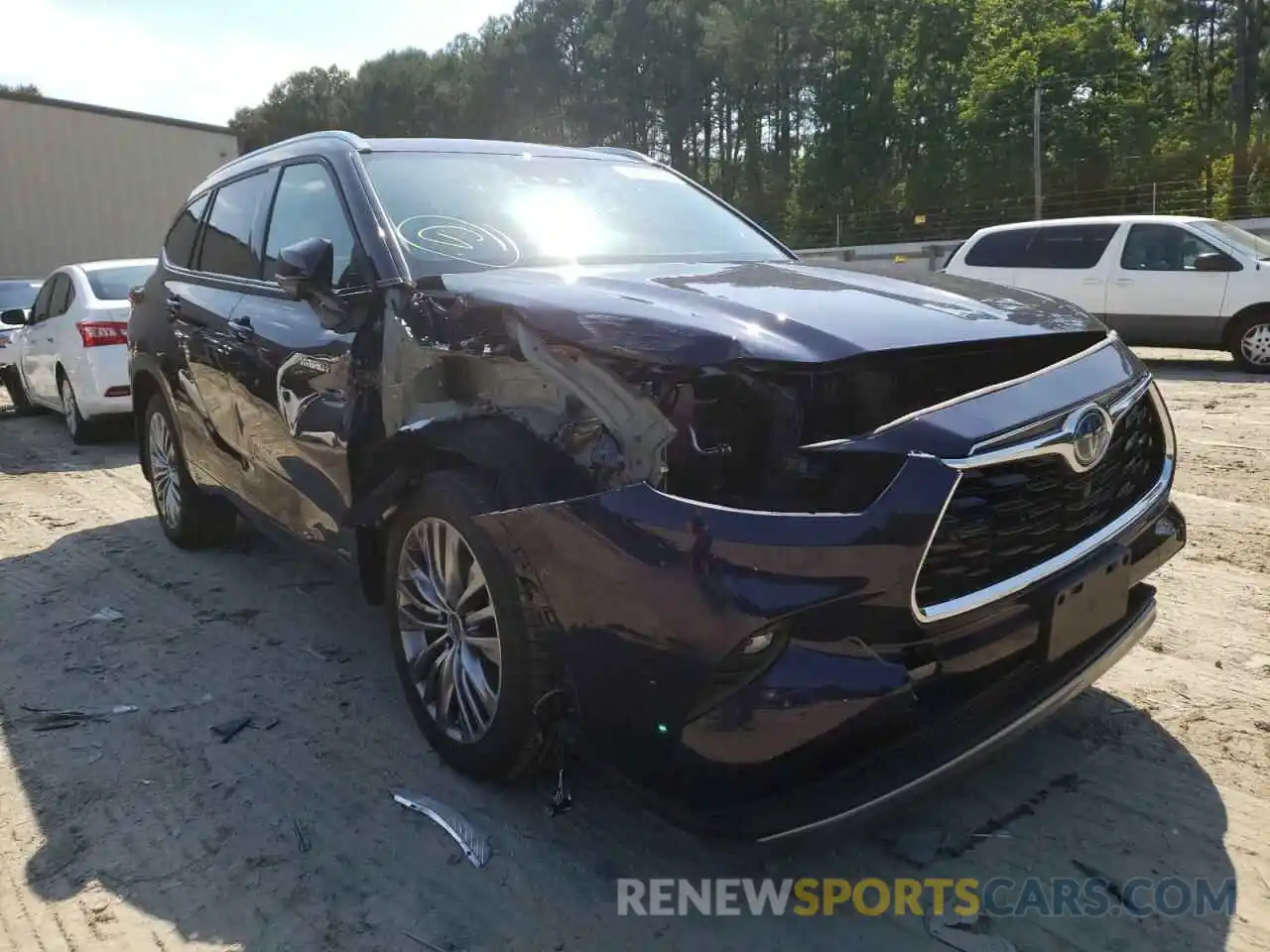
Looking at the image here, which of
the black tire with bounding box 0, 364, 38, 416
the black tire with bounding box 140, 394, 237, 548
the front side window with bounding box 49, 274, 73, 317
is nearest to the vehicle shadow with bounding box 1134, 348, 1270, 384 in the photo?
the black tire with bounding box 140, 394, 237, 548

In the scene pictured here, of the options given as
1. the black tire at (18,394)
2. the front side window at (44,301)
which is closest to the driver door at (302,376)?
the front side window at (44,301)

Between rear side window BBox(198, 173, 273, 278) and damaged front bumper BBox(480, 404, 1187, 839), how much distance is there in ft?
8.43

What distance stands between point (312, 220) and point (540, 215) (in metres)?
0.89

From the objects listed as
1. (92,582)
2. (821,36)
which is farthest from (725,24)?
(92,582)

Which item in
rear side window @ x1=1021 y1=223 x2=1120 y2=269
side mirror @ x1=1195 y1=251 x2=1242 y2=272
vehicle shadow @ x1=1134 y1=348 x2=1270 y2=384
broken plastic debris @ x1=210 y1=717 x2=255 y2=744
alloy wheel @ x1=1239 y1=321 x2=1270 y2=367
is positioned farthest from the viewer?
rear side window @ x1=1021 y1=223 x2=1120 y2=269

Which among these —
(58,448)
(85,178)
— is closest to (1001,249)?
(58,448)

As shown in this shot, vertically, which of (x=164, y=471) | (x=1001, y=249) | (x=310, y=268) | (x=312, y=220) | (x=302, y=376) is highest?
(x=1001, y=249)

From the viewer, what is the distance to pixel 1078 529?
2480 millimetres

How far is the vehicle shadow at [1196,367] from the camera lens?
1059 centimetres

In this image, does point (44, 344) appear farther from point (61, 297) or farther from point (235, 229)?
point (235, 229)

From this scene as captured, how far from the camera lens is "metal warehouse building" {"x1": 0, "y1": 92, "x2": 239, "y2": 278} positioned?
2256 cm

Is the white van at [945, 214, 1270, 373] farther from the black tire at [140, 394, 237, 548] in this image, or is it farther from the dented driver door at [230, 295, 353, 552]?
the dented driver door at [230, 295, 353, 552]

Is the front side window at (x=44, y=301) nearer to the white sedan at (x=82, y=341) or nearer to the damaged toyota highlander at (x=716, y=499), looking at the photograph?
the white sedan at (x=82, y=341)

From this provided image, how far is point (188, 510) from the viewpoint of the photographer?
535 centimetres
